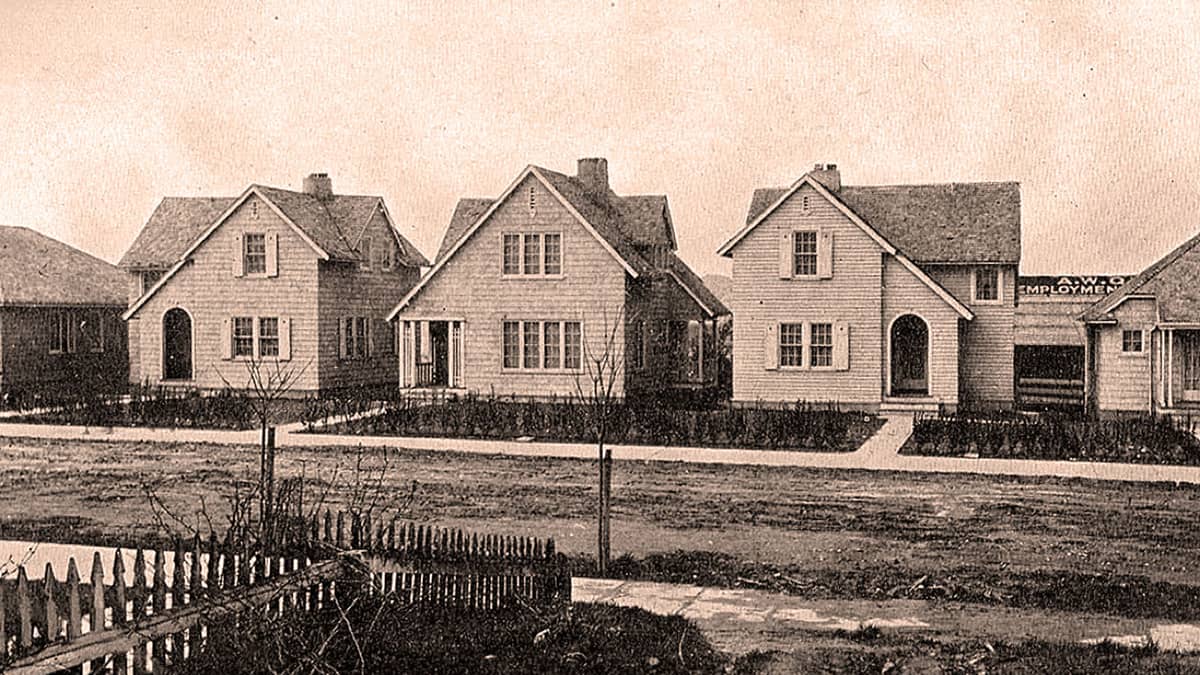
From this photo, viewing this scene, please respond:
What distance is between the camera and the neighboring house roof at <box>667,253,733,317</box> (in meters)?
41.9

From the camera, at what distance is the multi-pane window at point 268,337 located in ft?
129

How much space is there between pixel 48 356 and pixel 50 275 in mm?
3064

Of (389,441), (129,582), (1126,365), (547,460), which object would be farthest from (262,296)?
(129,582)

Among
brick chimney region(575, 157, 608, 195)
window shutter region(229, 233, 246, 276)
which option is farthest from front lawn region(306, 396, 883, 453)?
brick chimney region(575, 157, 608, 195)

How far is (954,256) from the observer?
37.5m

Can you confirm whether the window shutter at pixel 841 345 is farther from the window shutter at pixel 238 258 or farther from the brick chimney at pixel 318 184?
the brick chimney at pixel 318 184

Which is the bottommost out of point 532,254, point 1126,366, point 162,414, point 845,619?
point 845,619

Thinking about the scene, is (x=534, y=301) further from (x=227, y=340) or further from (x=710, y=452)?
(x=710, y=452)

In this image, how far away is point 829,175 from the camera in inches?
1585

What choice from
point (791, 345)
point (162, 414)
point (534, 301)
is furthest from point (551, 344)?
point (162, 414)

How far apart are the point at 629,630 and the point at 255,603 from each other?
3375 millimetres

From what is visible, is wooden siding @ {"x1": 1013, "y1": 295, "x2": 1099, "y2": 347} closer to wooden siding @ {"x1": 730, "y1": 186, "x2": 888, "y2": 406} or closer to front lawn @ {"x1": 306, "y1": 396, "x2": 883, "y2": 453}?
wooden siding @ {"x1": 730, "y1": 186, "x2": 888, "y2": 406}

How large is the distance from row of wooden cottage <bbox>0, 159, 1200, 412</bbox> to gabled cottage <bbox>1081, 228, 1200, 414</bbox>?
6 cm

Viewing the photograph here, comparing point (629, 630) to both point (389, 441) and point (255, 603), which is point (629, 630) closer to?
point (255, 603)
